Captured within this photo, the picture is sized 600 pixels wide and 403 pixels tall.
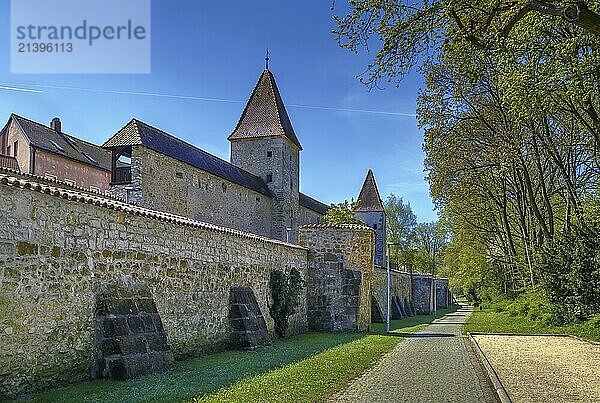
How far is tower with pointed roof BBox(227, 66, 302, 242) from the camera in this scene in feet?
155

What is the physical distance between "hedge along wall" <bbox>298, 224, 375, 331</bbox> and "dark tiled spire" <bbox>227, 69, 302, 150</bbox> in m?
27.7

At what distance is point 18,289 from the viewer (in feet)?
26.1

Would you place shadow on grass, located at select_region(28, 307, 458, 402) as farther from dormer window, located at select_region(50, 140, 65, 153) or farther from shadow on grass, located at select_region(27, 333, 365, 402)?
dormer window, located at select_region(50, 140, 65, 153)

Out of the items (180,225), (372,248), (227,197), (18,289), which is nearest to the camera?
(18,289)

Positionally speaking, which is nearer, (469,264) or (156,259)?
(156,259)

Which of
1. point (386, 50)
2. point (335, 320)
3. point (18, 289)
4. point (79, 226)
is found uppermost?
point (386, 50)

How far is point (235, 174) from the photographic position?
41.1 metres

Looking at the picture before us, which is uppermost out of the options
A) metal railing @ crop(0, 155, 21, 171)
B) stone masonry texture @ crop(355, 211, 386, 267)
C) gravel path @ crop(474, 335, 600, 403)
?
metal railing @ crop(0, 155, 21, 171)

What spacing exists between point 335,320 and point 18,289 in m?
14.2

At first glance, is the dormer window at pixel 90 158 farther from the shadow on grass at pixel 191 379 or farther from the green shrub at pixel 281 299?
the shadow on grass at pixel 191 379

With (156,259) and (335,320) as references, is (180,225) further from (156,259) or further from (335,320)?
(335,320)

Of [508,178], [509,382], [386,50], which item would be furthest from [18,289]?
[508,178]

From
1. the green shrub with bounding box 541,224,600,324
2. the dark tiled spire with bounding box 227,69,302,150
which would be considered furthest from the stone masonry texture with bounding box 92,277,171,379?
the dark tiled spire with bounding box 227,69,302,150

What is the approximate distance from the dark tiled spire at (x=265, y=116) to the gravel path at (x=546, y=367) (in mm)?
32987
